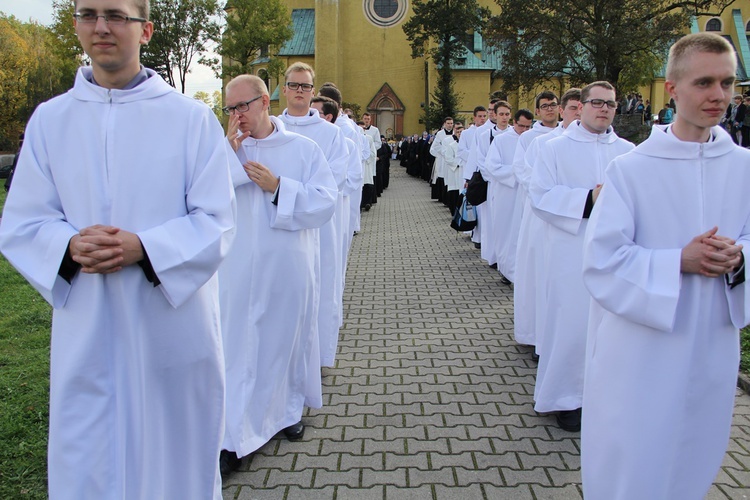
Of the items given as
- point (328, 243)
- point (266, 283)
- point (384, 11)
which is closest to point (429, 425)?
point (266, 283)

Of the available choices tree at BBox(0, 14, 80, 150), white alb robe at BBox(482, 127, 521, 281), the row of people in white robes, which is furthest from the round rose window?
the row of people in white robes

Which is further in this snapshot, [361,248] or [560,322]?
[361,248]

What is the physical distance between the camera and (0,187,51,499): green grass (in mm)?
4100

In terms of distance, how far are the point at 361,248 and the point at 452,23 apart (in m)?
→ 35.5

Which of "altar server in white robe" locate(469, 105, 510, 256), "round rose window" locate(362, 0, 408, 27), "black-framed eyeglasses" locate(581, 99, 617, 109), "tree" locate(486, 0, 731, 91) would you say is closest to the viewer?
"black-framed eyeglasses" locate(581, 99, 617, 109)

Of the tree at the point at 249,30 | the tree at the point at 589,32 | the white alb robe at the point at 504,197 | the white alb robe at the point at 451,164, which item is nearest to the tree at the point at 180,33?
the tree at the point at 249,30

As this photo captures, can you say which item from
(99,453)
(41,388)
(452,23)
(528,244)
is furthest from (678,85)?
(452,23)

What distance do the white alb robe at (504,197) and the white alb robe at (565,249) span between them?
3901 millimetres

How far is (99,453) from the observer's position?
270 centimetres

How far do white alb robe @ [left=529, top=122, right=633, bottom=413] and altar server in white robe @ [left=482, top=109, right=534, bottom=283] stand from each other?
151 inches

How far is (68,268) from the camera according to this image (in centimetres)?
263

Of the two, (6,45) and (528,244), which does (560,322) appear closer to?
(528,244)

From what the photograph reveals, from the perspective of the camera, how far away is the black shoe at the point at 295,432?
4.61m

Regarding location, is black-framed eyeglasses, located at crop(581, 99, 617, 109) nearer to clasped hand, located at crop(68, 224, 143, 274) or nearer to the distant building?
clasped hand, located at crop(68, 224, 143, 274)
